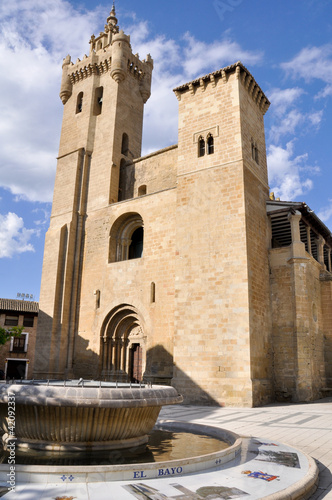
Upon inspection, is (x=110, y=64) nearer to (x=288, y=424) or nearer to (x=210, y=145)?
(x=210, y=145)

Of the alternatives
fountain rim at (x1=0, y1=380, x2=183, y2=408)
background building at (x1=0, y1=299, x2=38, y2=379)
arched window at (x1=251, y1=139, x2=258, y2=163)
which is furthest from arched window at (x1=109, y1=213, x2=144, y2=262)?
background building at (x1=0, y1=299, x2=38, y2=379)

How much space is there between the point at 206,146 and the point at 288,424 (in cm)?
1115

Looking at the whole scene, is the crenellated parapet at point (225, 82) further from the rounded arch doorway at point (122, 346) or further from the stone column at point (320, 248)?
the rounded arch doorway at point (122, 346)

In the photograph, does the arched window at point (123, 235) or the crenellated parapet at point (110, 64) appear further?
the crenellated parapet at point (110, 64)

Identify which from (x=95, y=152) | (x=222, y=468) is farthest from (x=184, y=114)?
(x=222, y=468)

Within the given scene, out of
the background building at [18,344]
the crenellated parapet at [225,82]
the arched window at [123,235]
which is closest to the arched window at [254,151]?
the crenellated parapet at [225,82]

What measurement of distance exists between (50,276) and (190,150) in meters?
9.06

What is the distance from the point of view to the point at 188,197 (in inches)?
628

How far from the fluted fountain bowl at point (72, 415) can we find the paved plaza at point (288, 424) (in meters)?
2.26

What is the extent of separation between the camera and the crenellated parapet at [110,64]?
2178cm

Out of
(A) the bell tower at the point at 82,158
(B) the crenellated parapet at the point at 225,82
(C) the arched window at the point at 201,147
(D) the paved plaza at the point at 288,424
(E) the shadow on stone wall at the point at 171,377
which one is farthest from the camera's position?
(A) the bell tower at the point at 82,158

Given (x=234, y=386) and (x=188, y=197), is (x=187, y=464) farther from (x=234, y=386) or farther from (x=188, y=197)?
(x=188, y=197)

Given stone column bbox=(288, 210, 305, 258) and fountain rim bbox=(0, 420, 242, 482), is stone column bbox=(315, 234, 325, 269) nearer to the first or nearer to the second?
stone column bbox=(288, 210, 305, 258)

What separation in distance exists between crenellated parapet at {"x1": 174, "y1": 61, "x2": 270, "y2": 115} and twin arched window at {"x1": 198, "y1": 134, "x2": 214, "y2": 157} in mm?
2332
